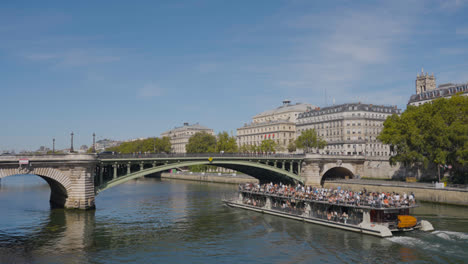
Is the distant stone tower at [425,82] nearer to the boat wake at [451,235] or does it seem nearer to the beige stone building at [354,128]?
the beige stone building at [354,128]

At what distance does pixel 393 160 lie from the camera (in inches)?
2689

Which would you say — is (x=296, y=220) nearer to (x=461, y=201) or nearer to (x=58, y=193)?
(x=461, y=201)

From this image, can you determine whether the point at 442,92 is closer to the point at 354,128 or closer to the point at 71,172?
the point at 354,128

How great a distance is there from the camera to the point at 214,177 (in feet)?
349

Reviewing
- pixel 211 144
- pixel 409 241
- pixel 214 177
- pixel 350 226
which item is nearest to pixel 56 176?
pixel 350 226

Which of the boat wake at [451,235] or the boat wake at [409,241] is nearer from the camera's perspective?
the boat wake at [409,241]

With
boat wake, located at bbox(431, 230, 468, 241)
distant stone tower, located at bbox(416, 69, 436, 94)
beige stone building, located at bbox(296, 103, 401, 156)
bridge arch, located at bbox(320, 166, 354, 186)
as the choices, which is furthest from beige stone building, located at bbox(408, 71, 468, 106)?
boat wake, located at bbox(431, 230, 468, 241)

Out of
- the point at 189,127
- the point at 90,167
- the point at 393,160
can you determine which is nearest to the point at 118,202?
the point at 90,167

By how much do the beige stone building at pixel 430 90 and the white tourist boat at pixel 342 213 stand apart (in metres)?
56.2

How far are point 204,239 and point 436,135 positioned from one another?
40423 mm

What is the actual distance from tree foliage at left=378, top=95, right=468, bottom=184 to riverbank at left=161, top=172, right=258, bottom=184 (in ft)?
107

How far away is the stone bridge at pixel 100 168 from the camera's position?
46438 millimetres

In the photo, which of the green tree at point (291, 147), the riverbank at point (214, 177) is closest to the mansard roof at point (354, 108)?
the green tree at point (291, 147)

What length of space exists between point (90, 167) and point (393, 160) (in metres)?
46.3
